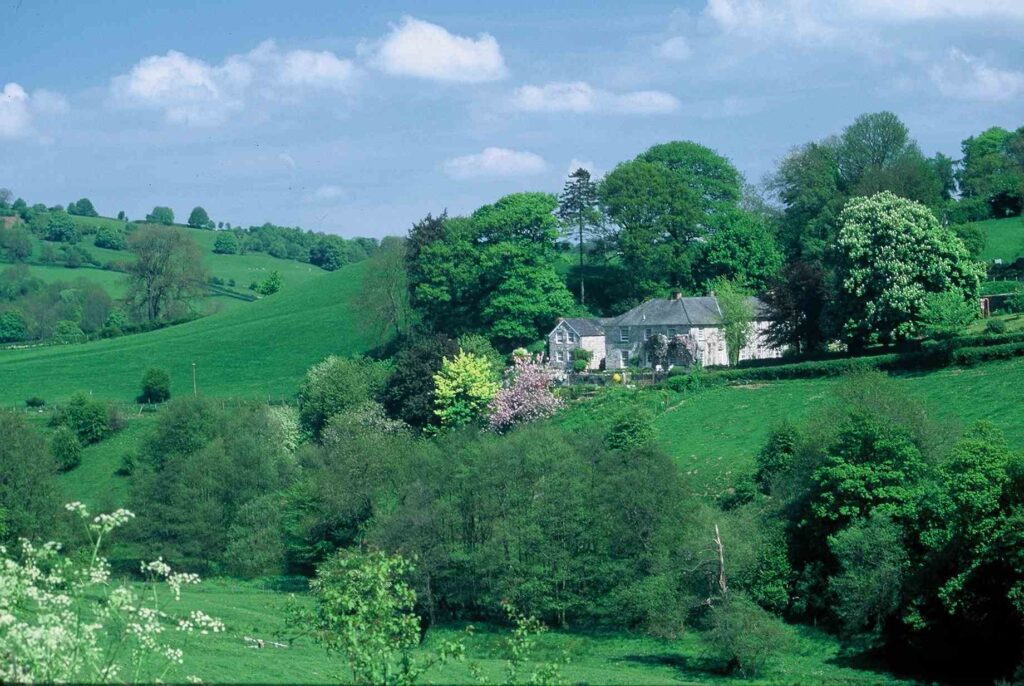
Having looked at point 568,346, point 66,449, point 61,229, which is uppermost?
point 61,229

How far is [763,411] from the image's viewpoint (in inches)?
2079

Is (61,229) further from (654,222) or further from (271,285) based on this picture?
(654,222)

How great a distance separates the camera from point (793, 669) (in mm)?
32188

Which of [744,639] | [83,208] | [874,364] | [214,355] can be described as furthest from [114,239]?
[744,639]

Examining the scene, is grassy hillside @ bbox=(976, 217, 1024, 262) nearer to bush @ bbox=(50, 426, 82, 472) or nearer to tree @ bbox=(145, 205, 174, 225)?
bush @ bbox=(50, 426, 82, 472)

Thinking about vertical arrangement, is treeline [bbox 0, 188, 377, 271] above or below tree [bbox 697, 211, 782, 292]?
above

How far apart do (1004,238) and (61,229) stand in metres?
126

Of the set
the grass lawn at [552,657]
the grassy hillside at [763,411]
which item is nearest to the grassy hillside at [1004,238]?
the grassy hillside at [763,411]

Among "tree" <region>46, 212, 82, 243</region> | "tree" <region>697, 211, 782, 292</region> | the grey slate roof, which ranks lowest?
the grey slate roof

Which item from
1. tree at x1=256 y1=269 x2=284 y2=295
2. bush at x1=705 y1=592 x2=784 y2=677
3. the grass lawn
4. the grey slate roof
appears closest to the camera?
the grass lawn

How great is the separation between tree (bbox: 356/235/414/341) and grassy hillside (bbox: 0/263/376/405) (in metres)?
3.00

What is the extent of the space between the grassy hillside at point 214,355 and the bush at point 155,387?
201cm

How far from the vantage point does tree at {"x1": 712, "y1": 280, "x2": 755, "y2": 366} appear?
66.4 m

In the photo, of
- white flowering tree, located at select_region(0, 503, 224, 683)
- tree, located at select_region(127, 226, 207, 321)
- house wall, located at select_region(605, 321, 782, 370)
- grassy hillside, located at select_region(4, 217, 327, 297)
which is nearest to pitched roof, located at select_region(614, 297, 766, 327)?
house wall, located at select_region(605, 321, 782, 370)
